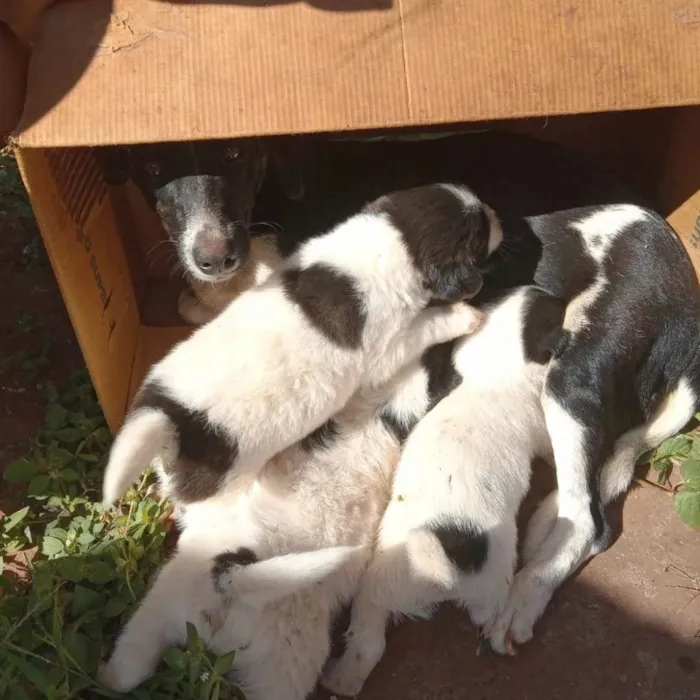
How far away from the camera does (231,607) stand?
6.18 feet

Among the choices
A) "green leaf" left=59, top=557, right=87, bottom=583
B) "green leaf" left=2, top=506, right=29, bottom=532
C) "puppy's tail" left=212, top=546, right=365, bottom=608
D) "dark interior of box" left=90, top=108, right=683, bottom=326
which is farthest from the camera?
"dark interior of box" left=90, top=108, right=683, bottom=326

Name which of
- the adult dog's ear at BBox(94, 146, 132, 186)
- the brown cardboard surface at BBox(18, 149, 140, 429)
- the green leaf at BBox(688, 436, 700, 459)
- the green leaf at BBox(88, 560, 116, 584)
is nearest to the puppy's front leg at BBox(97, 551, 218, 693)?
the green leaf at BBox(88, 560, 116, 584)

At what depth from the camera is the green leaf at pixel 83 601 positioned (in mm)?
2057

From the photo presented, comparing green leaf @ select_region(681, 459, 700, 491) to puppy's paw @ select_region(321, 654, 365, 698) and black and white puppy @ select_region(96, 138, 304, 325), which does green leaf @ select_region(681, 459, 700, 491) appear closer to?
puppy's paw @ select_region(321, 654, 365, 698)

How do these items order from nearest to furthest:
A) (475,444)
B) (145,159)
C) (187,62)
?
(187,62) < (475,444) < (145,159)

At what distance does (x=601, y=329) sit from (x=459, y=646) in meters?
1.05

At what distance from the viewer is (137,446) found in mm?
1898

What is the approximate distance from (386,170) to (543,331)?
31.4 inches

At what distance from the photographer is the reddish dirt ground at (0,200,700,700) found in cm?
212

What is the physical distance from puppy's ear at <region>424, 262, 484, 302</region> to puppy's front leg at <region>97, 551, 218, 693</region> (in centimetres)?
103

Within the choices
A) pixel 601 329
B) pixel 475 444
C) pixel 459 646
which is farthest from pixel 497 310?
pixel 459 646

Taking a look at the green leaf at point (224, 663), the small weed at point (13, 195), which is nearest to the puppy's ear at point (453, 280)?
the green leaf at point (224, 663)

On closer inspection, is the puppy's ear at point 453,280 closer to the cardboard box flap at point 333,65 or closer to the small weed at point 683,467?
the cardboard box flap at point 333,65

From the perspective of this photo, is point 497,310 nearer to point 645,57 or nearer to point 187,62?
point 645,57
